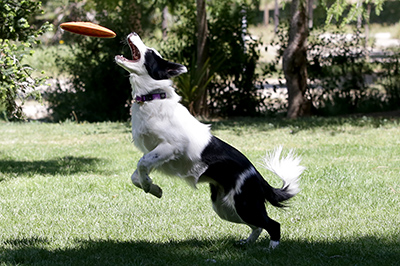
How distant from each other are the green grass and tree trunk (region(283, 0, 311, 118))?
3.98 meters

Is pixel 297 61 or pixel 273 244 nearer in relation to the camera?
pixel 273 244

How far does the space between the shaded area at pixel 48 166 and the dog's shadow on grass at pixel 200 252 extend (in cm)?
319

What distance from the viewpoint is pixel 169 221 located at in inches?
199

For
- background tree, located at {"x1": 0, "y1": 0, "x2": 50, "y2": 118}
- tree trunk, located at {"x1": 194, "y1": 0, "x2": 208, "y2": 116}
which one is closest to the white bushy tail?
background tree, located at {"x1": 0, "y1": 0, "x2": 50, "y2": 118}

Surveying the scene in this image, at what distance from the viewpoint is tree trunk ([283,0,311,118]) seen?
13.0 meters

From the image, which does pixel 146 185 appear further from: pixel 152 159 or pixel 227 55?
pixel 227 55

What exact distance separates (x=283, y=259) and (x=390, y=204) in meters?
2.08

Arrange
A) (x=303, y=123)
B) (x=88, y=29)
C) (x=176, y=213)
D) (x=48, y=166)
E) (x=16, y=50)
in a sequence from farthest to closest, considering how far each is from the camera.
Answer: (x=303, y=123) → (x=48, y=166) → (x=16, y=50) → (x=176, y=213) → (x=88, y=29)

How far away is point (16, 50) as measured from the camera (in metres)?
6.87

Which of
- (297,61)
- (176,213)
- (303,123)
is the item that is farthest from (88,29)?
(297,61)

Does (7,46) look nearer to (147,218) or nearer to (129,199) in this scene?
(129,199)

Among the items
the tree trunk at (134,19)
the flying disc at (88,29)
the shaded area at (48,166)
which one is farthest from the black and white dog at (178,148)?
the tree trunk at (134,19)

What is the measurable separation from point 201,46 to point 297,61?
2477 mm

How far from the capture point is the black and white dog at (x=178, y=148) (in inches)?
155
